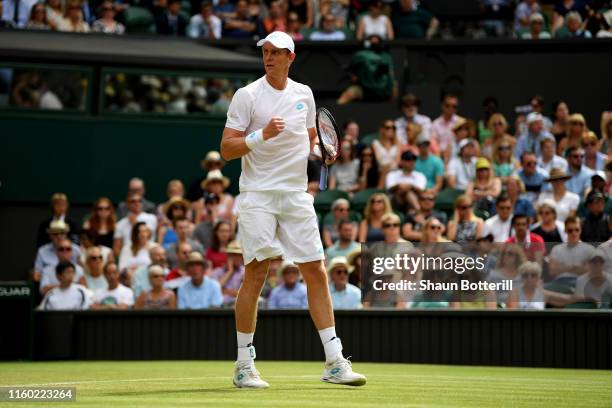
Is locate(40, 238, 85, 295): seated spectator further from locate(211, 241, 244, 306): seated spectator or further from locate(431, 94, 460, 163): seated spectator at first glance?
locate(431, 94, 460, 163): seated spectator

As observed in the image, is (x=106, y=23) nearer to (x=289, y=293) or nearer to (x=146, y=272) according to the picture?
(x=146, y=272)

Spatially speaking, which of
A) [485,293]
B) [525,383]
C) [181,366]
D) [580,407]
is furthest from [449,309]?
[580,407]

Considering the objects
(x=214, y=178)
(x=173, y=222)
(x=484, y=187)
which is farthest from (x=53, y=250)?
(x=484, y=187)

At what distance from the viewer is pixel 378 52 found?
18.9 metres

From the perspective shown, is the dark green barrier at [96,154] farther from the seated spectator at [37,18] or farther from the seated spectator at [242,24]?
the seated spectator at [242,24]

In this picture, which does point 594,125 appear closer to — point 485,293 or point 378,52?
point 378,52

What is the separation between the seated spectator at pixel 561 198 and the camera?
1449 cm

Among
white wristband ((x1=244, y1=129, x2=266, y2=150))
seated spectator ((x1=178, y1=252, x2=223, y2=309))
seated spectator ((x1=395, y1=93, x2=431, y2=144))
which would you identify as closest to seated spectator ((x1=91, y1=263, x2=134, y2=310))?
seated spectator ((x1=178, y1=252, x2=223, y2=309))

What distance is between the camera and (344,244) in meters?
14.0

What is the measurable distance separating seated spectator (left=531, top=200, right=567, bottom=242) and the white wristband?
6.26 metres

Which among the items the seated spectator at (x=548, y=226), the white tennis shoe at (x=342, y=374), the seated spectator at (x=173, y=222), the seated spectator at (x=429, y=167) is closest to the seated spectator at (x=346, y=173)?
the seated spectator at (x=429, y=167)

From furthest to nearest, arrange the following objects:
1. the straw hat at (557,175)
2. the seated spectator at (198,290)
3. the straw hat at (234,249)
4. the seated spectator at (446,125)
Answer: the seated spectator at (446,125), the straw hat at (557,175), the straw hat at (234,249), the seated spectator at (198,290)

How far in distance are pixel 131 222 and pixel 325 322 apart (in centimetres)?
809

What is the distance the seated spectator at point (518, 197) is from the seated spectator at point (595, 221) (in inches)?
36.5
